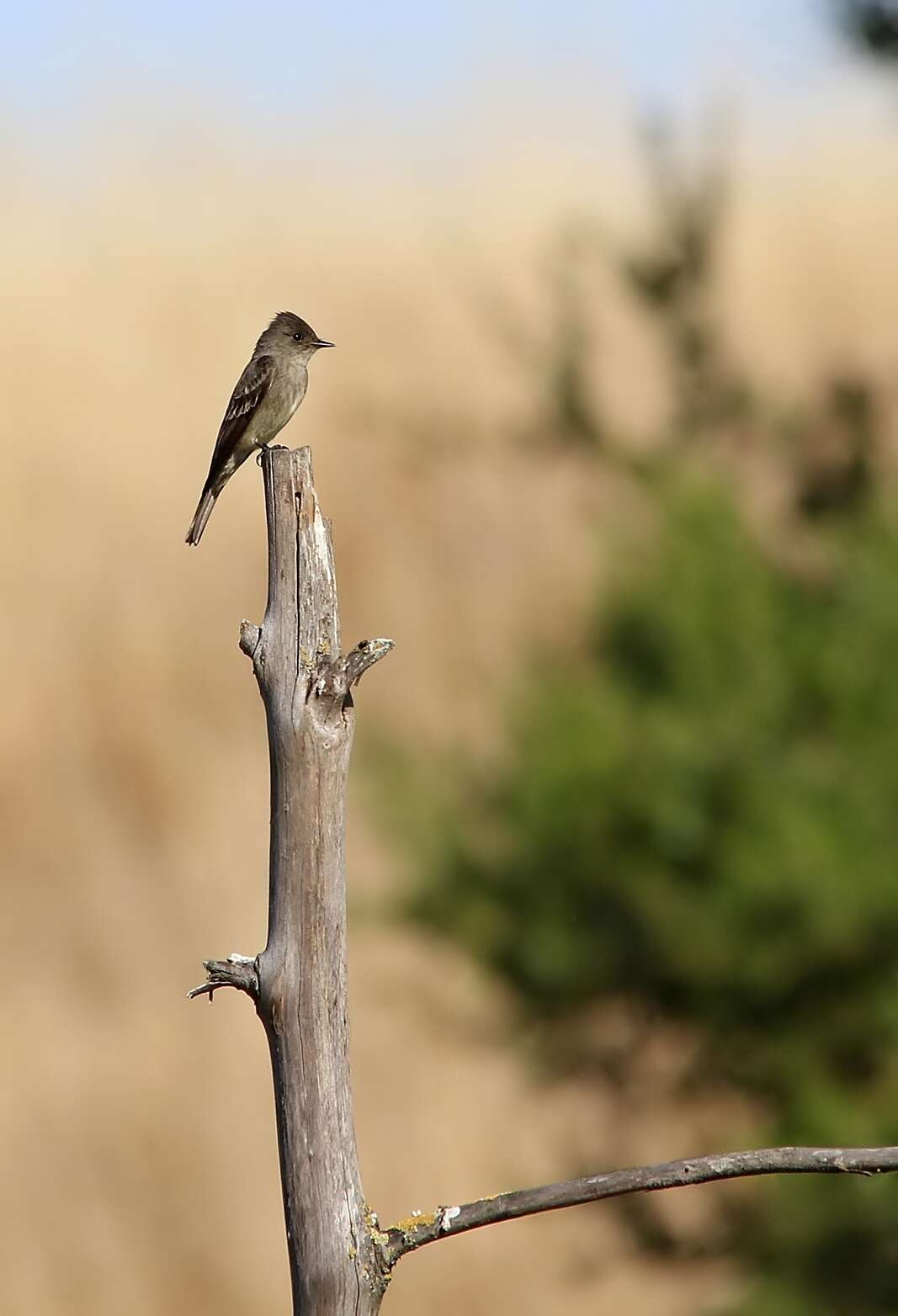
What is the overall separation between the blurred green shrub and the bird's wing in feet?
18.6

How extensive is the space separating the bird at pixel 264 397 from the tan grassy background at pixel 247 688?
21.4 ft

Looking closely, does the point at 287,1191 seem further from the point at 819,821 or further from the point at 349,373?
the point at 349,373

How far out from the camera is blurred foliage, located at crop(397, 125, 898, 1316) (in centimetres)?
1164

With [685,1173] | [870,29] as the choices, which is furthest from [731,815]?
[685,1173]

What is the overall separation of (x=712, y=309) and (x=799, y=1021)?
209 inches

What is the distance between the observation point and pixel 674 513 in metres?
12.3

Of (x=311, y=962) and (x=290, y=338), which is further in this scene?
(x=290, y=338)

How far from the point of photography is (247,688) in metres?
18.8

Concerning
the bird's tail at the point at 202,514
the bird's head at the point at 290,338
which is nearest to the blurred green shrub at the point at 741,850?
the bird's head at the point at 290,338

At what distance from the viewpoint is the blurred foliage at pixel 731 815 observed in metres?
11.6

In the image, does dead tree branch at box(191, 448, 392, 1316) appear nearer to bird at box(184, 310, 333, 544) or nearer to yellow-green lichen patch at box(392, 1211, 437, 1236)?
yellow-green lichen patch at box(392, 1211, 437, 1236)

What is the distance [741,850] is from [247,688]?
8.10 metres

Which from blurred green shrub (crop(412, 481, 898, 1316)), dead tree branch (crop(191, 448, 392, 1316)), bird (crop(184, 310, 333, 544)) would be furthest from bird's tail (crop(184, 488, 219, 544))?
blurred green shrub (crop(412, 481, 898, 1316))

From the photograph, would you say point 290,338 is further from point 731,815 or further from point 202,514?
point 731,815
